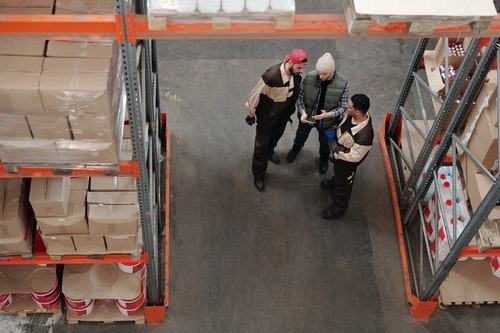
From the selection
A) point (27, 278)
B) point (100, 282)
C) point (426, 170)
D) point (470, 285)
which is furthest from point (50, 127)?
point (470, 285)

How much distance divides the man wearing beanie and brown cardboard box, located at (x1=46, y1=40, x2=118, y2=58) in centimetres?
309

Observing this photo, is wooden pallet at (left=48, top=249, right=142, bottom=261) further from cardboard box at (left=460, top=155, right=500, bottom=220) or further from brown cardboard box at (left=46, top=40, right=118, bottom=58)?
cardboard box at (left=460, top=155, right=500, bottom=220)

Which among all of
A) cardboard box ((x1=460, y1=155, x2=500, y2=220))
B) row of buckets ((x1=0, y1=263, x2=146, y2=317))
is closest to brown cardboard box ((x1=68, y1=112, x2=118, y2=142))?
row of buckets ((x1=0, y1=263, x2=146, y2=317))

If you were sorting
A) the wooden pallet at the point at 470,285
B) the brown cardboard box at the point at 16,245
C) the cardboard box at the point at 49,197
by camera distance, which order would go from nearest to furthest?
the cardboard box at the point at 49,197, the brown cardboard box at the point at 16,245, the wooden pallet at the point at 470,285

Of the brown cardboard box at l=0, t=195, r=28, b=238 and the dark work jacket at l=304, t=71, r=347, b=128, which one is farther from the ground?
the dark work jacket at l=304, t=71, r=347, b=128

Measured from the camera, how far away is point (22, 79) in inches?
210

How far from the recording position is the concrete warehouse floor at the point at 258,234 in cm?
835

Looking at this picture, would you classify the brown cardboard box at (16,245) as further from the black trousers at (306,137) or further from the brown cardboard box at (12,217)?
the black trousers at (306,137)

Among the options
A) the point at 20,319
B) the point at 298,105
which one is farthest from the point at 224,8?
the point at 20,319

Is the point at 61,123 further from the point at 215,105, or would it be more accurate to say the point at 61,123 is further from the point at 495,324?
the point at 495,324

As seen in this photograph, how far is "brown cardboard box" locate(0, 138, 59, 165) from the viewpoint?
18.9 ft

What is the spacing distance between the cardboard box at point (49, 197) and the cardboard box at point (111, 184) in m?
0.33

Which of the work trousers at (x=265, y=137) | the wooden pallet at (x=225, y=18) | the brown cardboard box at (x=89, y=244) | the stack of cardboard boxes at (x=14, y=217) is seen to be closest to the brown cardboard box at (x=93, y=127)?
the wooden pallet at (x=225, y=18)

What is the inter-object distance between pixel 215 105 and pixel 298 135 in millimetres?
1471
